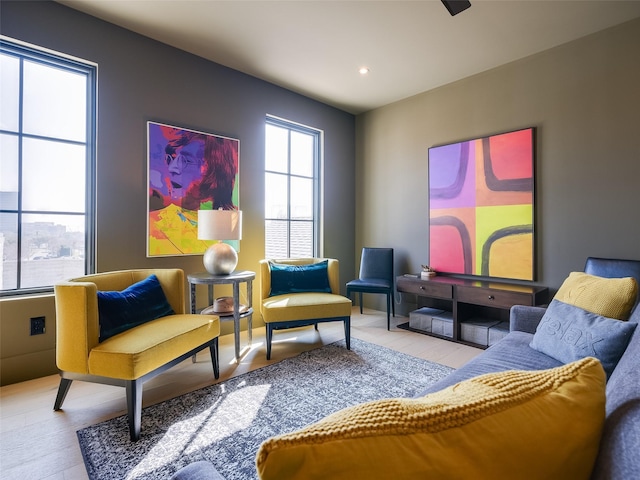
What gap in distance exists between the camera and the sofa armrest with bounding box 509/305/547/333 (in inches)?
82.7

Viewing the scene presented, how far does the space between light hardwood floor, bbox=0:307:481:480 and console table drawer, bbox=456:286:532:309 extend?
45 centimetres

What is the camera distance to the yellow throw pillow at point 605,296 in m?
1.52

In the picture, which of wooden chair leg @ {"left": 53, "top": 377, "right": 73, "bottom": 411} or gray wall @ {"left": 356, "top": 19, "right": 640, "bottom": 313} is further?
gray wall @ {"left": 356, "top": 19, "right": 640, "bottom": 313}

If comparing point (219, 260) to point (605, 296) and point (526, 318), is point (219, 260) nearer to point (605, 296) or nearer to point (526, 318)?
point (526, 318)

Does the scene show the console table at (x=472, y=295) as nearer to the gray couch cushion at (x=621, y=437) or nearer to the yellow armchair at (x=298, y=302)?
the yellow armchair at (x=298, y=302)

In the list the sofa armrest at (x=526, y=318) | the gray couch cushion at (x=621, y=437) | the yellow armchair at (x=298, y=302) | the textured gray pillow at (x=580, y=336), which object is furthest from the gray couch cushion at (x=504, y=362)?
the yellow armchair at (x=298, y=302)

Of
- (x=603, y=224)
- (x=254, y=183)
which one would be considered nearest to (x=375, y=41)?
(x=254, y=183)

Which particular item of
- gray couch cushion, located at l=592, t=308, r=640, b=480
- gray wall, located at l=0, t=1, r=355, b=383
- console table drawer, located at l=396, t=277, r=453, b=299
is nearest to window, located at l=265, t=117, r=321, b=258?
gray wall, located at l=0, t=1, r=355, b=383

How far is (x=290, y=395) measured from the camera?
2.14 m

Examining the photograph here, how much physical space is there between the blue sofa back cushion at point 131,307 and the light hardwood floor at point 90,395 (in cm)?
47

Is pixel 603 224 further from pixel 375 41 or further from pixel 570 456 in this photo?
pixel 570 456

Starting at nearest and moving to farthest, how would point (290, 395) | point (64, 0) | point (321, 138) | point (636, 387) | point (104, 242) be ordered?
point (636, 387) → point (290, 395) → point (64, 0) → point (104, 242) → point (321, 138)

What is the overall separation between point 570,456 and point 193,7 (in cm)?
314

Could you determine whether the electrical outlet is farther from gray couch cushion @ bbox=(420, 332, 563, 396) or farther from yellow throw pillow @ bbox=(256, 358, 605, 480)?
yellow throw pillow @ bbox=(256, 358, 605, 480)
